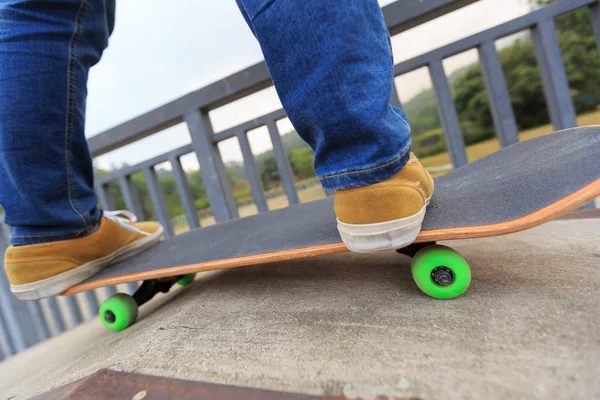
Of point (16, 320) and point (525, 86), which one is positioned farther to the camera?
point (525, 86)

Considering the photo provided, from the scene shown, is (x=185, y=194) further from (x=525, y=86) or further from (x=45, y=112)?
(x=525, y=86)

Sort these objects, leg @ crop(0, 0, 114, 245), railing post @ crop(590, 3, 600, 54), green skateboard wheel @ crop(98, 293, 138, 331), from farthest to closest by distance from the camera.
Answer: railing post @ crop(590, 3, 600, 54), green skateboard wheel @ crop(98, 293, 138, 331), leg @ crop(0, 0, 114, 245)

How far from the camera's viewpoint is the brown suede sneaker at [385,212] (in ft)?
1.82

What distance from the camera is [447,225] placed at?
582 mm

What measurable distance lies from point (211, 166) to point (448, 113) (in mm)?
1271

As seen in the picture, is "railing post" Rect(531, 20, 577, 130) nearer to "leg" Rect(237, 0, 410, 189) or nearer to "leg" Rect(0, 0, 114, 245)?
"leg" Rect(237, 0, 410, 189)

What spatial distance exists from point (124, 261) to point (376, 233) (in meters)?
0.97

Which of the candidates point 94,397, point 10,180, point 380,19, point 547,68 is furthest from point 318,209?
point 547,68

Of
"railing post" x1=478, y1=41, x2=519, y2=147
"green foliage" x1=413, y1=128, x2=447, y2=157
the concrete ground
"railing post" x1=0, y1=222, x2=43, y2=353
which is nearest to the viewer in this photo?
the concrete ground

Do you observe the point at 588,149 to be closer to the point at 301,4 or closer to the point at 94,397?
the point at 301,4

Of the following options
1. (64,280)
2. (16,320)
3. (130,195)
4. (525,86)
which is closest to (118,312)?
(64,280)

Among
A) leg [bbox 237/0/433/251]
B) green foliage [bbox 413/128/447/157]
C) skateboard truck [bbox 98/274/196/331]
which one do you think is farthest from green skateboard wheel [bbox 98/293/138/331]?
green foliage [bbox 413/128/447/157]

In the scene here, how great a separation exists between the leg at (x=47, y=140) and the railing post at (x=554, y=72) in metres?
1.68

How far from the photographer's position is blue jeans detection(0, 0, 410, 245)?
0.51 metres
